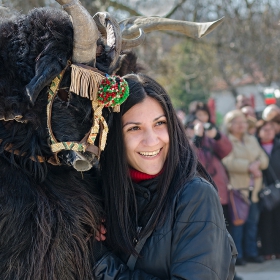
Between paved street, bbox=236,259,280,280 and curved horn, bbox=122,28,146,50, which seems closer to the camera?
curved horn, bbox=122,28,146,50

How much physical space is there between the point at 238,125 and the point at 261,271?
1.90 metres

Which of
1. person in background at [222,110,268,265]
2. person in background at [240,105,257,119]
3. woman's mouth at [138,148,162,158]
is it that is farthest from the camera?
person in background at [240,105,257,119]

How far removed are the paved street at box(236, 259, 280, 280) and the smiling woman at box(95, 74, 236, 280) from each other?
4238 mm

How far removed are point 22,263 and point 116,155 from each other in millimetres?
720

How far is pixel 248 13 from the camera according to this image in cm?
895

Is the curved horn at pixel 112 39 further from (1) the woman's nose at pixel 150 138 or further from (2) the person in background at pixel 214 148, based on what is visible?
(2) the person in background at pixel 214 148

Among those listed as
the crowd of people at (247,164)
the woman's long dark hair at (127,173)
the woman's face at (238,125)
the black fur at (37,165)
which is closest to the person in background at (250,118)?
the crowd of people at (247,164)

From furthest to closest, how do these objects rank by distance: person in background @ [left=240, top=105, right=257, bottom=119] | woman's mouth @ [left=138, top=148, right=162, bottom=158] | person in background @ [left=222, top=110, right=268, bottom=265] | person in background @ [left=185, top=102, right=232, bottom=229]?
1. person in background @ [left=240, top=105, right=257, bottom=119]
2. person in background @ [left=222, top=110, right=268, bottom=265]
3. person in background @ [left=185, top=102, right=232, bottom=229]
4. woman's mouth @ [left=138, top=148, right=162, bottom=158]

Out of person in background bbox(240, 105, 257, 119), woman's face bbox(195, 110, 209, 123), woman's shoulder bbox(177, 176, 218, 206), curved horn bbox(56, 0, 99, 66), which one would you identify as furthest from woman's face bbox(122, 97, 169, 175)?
person in background bbox(240, 105, 257, 119)

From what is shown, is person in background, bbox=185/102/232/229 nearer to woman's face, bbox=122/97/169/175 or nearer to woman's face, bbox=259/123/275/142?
woman's face, bbox=259/123/275/142

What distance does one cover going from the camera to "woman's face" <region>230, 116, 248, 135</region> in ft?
23.1

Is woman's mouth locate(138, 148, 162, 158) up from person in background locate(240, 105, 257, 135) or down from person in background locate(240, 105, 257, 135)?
up

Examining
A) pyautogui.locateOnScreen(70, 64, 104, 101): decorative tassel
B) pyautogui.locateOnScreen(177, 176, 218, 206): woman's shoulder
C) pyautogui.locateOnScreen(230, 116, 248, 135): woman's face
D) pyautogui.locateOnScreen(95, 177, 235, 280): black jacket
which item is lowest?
pyautogui.locateOnScreen(230, 116, 248, 135): woman's face

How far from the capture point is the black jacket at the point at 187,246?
238 cm
